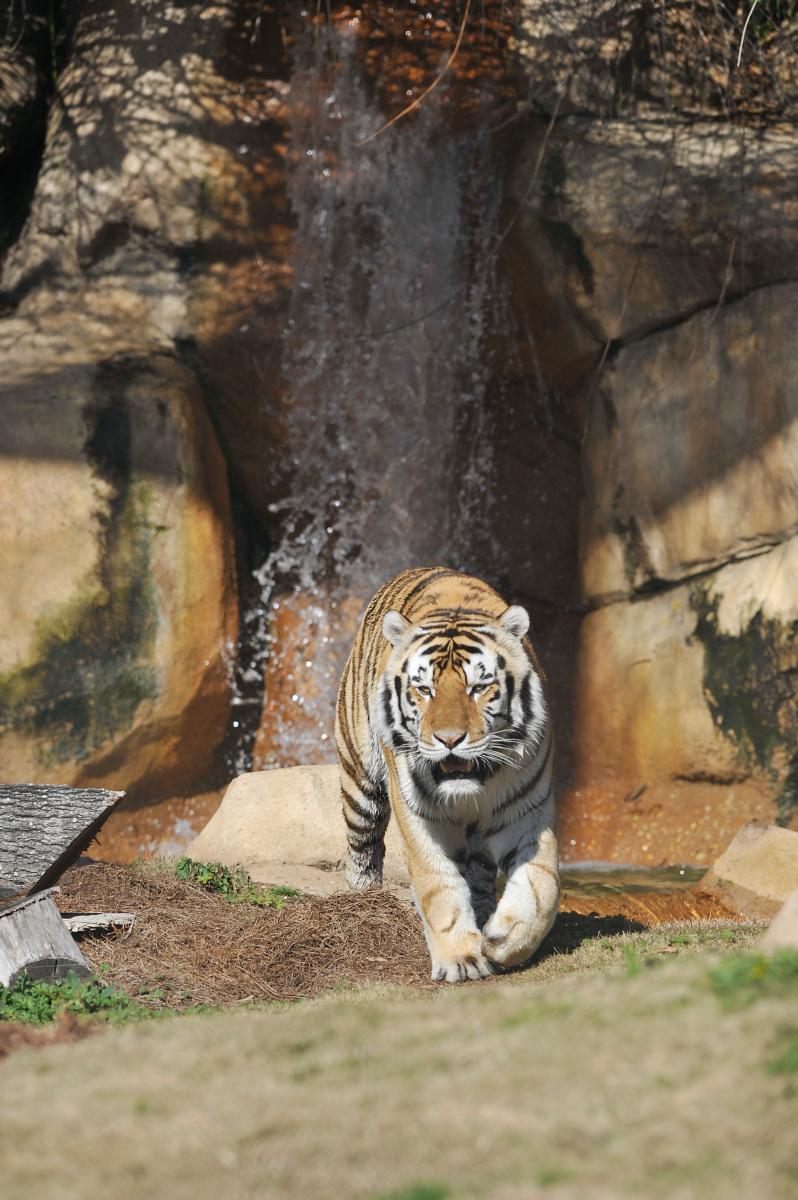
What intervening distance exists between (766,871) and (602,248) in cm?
451

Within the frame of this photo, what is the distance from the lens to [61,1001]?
4676 mm

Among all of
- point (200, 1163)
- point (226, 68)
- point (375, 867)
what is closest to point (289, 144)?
point (226, 68)

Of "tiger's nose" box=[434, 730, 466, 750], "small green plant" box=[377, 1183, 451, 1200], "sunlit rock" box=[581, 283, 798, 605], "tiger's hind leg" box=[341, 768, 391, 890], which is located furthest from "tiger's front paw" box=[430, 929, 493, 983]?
"sunlit rock" box=[581, 283, 798, 605]

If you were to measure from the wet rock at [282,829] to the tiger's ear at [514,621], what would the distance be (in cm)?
228

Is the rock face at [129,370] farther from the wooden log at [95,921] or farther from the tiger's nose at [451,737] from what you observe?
the tiger's nose at [451,737]

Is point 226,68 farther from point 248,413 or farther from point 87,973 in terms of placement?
point 87,973

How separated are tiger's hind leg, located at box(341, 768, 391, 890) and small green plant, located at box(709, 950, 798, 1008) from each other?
10.4ft

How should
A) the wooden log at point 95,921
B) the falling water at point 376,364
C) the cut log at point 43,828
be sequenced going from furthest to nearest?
the falling water at point 376,364 → the wooden log at point 95,921 → the cut log at point 43,828

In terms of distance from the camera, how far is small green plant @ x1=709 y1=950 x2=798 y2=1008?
9.95 feet

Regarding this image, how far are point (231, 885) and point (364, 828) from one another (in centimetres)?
64

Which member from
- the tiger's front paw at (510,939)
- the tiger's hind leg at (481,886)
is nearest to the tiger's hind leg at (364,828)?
the tiger's hind leg at (481,886)

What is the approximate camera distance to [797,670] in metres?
8.70

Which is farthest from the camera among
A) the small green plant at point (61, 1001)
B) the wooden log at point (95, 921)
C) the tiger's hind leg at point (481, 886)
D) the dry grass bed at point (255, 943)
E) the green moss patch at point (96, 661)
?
the green moss patch at point (96, 661)

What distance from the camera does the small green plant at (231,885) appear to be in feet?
20.4
